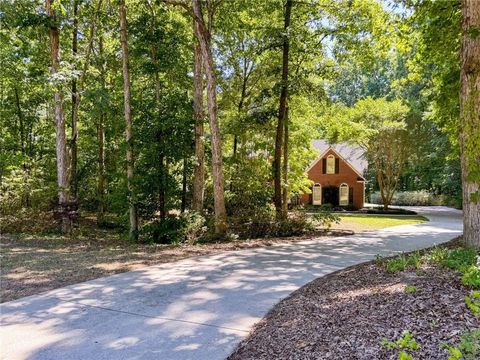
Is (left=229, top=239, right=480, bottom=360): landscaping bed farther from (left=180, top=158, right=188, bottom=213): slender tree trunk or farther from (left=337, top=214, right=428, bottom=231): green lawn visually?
(left=337, top=214, right=428, bottom=231): green lawn

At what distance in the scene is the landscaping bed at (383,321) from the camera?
2971 mm

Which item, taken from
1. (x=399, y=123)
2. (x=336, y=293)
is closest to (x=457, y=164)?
(x=399, y=123)

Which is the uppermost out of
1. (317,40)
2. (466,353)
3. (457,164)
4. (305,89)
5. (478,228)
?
(317,40)

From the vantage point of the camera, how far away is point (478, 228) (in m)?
6.02

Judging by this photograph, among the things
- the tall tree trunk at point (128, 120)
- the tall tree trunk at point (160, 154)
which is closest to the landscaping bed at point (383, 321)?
the tall tree trunk at point (160, 154)

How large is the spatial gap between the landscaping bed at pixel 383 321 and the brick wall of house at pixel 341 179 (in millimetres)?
27398

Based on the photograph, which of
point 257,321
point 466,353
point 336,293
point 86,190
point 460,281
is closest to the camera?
point 466,353

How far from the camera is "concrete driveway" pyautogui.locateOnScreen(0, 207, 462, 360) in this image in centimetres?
375

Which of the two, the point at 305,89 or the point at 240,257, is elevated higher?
the point at 305,89

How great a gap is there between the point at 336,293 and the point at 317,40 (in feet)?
38.0

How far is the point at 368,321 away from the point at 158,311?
2489mm

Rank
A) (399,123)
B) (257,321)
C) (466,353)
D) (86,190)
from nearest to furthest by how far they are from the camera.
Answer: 1. (466,353)
2. (257,321)
3. (86,190)
4. (399,123)

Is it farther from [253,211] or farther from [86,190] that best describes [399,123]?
[86,190]

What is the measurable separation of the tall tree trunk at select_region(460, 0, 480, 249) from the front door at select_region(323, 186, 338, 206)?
26.4 metres
